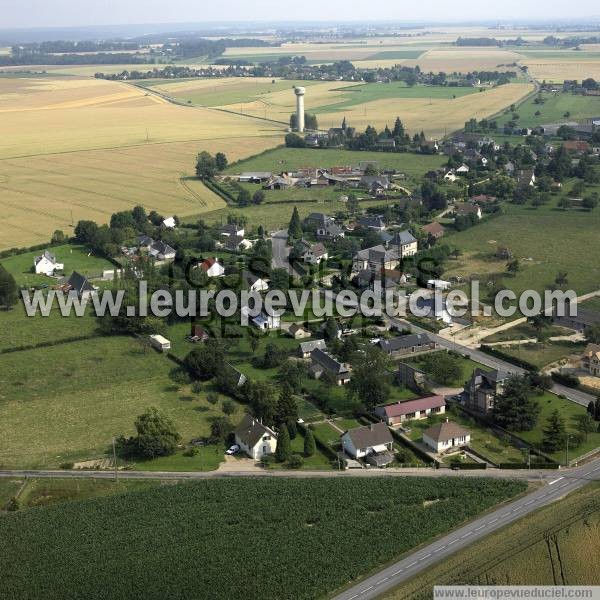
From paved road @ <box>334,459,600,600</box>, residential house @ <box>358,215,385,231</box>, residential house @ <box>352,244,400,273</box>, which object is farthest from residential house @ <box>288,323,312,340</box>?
residential house @ <box>358,215,385,231</box>

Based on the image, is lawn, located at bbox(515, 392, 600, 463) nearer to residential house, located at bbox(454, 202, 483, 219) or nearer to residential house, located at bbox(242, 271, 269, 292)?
residential house, located at bbox(242, 271, 269, 292)

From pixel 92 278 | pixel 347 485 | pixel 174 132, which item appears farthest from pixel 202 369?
pixel 174 132

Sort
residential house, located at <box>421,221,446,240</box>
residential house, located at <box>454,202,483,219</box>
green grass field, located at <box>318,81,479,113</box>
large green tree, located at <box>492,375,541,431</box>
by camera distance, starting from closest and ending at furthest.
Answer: large green tree, located at <box>492,375,541,431</box>
residential house, located at <box>421,221,446,240</box>
residential house, located at <box>454,202,483,219</box>
green grass field, located at <box>318,81,479,113</box>

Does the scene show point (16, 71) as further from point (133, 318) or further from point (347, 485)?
point (347, 485)

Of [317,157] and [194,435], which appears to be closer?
[194,435]

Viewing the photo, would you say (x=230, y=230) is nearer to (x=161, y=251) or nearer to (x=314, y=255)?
(x=161, y=251)

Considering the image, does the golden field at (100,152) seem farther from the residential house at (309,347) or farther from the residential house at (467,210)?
the residential house at (309,347)

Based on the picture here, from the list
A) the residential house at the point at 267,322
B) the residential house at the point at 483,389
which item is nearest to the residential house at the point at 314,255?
the residential house at the point at 267,322
